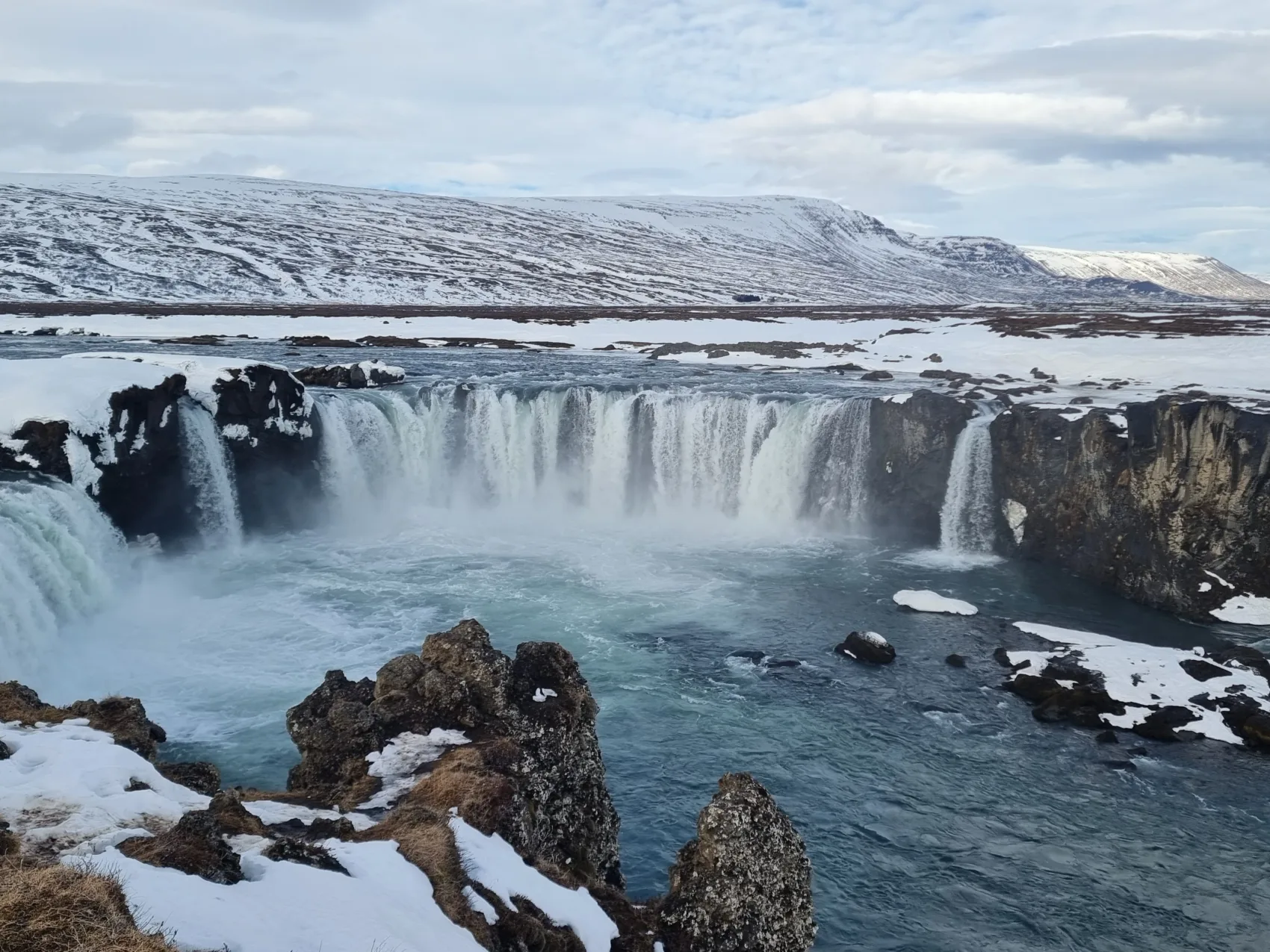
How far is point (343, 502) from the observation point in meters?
40.0

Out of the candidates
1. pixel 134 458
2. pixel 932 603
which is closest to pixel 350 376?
pixel 134 458

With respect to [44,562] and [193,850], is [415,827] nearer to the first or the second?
[193,850]

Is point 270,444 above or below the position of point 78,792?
above

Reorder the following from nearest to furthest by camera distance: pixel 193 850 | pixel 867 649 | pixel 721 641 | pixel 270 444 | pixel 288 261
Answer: pixel 193 850
pixel 867 649
pixel 721 641
pixel 270 444
pixel 288 261

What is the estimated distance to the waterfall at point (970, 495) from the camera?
36281 millimetres

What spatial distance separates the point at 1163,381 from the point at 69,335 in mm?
68002

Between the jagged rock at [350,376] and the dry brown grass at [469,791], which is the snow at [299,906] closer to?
the dry brown grass at [469,791]

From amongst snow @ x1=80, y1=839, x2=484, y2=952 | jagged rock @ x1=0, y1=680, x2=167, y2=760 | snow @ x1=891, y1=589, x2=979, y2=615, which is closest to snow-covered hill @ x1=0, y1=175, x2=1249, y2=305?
snow @ x1=891, y1=589, x2=979, y2=615

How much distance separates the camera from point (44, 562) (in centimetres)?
2500

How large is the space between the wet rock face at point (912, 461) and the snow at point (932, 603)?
7.91m

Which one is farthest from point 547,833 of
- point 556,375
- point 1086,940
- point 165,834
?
point 556,375

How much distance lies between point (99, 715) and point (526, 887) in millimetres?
7853

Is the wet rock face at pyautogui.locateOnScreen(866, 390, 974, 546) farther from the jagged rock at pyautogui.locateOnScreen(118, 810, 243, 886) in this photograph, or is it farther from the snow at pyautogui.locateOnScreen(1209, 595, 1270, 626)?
the jagged rock at pyautogui.locateOnScreen(118, 810, 243, 886)

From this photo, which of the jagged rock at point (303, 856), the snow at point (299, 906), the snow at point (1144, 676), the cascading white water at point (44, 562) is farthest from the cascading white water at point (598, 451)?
the snow at point (299, 906)
